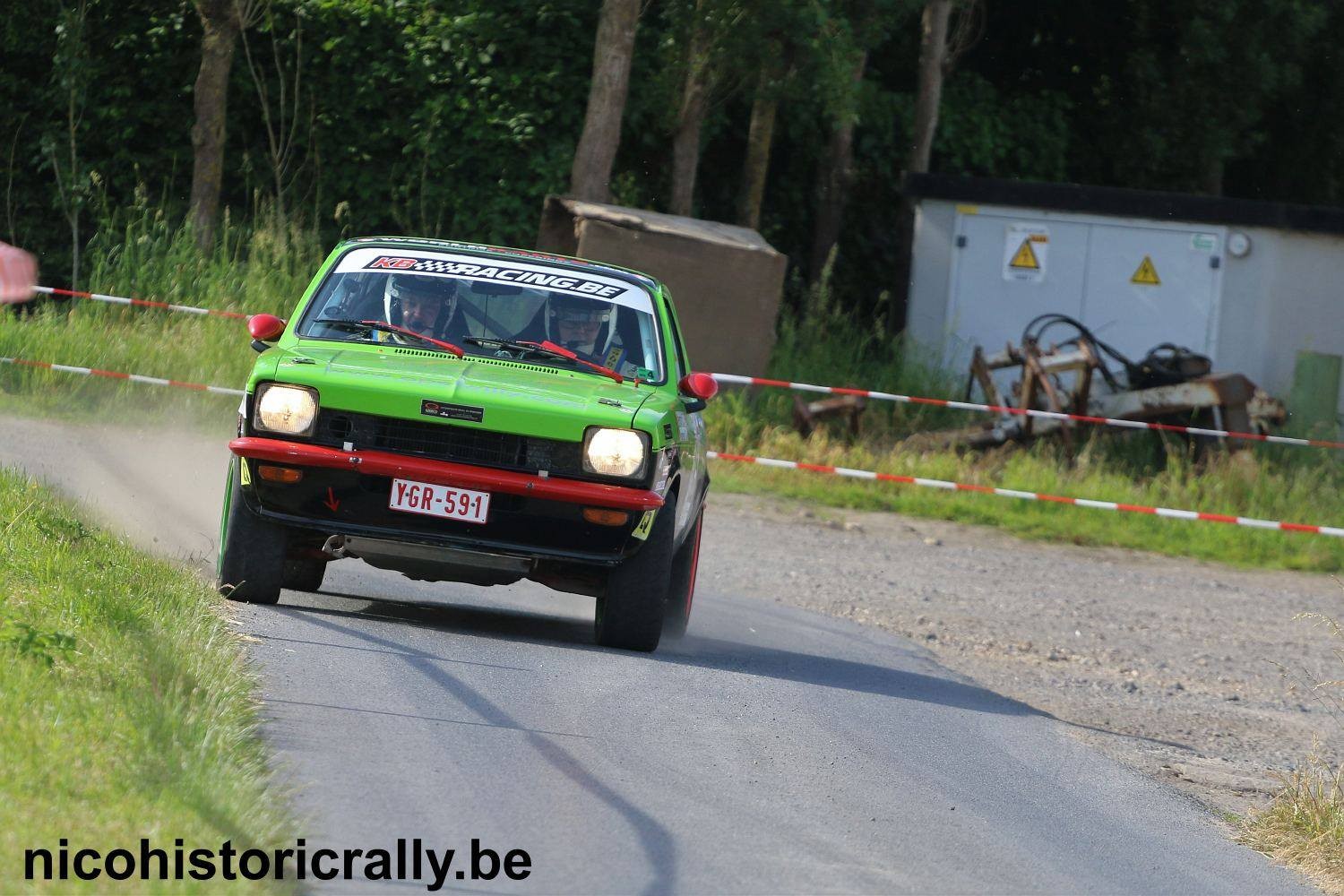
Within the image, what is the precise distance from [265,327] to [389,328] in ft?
1.95

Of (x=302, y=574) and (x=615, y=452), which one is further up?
(x=615, y=452)

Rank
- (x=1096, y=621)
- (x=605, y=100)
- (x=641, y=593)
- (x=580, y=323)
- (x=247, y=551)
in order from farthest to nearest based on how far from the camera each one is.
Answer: (x=605, y=100), (x=1096, y=621), (x=580, y=323), (x=641, y=593), (x=247, y=551)

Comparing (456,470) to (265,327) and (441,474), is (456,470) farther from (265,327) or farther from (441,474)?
(265,327)

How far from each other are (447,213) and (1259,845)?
54.5 feet

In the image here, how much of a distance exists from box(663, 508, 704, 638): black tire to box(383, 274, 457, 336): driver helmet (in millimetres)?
1625

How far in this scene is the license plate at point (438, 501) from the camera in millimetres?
7883

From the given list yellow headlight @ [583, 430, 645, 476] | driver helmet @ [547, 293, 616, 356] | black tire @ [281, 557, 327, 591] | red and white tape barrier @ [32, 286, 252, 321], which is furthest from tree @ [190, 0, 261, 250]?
yellow headlight @ [583, 430, 645, 476]

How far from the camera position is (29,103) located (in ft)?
72.1

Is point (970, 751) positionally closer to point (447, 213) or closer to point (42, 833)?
point (42, 833)

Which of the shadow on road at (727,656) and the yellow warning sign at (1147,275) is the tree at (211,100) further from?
the shadow on road at (727,656)

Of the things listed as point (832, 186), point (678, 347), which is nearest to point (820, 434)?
point (832, 186)

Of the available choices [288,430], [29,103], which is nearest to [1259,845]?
[288,430]

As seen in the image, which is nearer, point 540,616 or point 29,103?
point 540,616

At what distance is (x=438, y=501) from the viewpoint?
25.9ft
